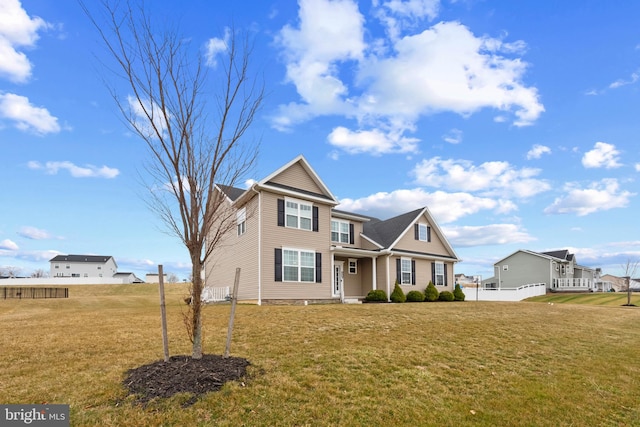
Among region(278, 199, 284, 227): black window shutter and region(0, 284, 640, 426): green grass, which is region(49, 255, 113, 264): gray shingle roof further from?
region(0, 284, 640, 426): green grass

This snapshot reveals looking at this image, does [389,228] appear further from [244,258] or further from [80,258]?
[80,258]

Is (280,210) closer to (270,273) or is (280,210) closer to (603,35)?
(270,273)

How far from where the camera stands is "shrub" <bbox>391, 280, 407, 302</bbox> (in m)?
22.6

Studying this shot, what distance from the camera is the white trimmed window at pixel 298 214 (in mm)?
19312

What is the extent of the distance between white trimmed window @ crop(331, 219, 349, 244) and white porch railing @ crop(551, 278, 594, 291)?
102 feet

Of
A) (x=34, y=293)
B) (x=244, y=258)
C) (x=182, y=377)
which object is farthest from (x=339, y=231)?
(x=34, y=293)

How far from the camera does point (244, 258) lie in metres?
19.9

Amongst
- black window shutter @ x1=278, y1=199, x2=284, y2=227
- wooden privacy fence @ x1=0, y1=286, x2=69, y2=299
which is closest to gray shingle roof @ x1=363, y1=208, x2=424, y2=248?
black window shutter @ x1=278, y1=199, x2=284, y2=227

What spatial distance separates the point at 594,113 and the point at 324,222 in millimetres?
13700

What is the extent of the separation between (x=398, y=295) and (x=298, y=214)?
27.4 feet

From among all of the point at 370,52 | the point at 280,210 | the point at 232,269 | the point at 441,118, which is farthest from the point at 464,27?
the point at 232,269

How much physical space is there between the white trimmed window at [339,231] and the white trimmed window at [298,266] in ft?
12.3

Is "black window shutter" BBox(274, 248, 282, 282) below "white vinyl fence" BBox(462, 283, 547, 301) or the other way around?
the other way around

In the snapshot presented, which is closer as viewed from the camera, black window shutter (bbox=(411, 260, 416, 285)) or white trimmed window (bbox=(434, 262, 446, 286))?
black window shutter (bbox=(411, 260, 416, 285))
